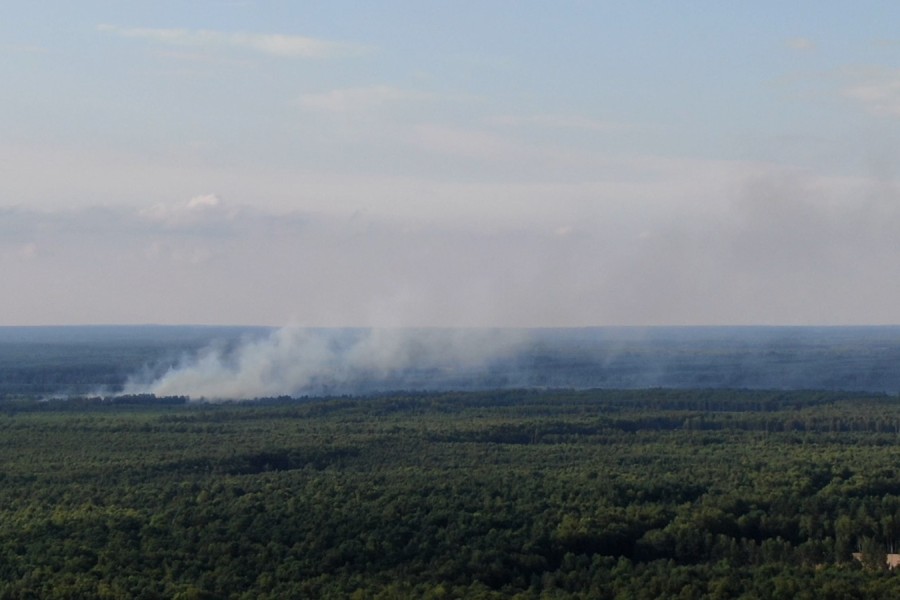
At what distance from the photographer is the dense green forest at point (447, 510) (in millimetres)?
42031

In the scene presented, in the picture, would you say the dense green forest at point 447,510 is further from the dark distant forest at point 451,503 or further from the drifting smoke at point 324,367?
the drifting smoke at point 324,367

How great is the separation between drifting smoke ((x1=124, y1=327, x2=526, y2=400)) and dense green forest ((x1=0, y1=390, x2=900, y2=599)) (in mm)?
44123

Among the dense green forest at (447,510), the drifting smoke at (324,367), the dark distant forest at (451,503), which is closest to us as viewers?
the dense green forest at (447,510)

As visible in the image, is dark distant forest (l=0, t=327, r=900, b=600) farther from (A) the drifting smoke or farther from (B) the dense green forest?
(A) the drifting smoke

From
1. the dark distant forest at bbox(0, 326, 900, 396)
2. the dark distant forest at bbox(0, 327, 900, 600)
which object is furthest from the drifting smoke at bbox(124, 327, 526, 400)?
the dark distant forest at bbox(0, 327, 900, 600)

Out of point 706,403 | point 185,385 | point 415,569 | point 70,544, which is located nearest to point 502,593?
point 415,569

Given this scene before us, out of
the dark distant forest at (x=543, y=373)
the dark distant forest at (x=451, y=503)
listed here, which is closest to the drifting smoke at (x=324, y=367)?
the dark distant forest at (x=543, y=373)

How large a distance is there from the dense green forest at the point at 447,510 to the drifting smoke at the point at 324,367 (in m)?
44.1

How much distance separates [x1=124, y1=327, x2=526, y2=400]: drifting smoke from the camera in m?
136

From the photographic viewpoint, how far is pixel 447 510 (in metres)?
51.7

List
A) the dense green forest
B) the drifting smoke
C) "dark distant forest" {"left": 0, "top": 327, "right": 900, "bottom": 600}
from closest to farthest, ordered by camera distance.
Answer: the dense green forest → "dark distant forest" {"left": 0, "top": 327, "right": 900, "bottom": 600} → the drifting smoke

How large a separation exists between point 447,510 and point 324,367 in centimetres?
10613

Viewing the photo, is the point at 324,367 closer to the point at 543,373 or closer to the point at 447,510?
the point at 543,373

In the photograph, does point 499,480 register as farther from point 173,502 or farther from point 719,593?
point 719,593
